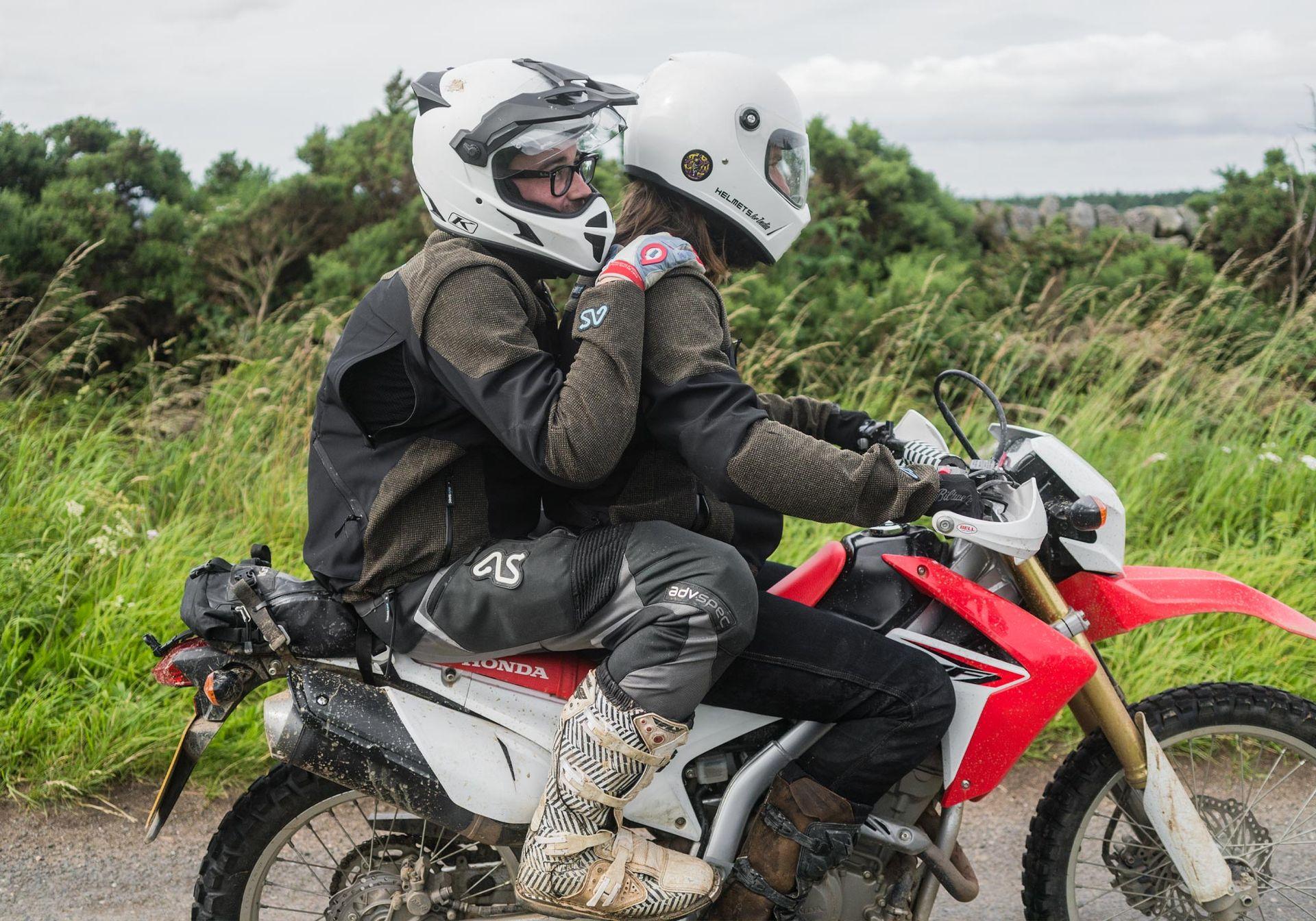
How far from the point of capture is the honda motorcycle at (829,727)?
2.36 meters

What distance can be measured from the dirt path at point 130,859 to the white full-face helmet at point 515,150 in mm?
1949

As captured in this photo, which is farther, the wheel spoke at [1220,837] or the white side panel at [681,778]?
the wheel spoke at [1220,837]

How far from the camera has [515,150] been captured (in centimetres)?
240

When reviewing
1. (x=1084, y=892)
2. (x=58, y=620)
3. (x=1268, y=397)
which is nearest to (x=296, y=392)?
(x=58, y=620)

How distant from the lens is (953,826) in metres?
2.49

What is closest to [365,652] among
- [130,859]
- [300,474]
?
[130,859]

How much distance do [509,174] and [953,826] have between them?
1603 millimetres

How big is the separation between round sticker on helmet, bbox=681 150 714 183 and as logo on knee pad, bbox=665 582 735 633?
0.87m

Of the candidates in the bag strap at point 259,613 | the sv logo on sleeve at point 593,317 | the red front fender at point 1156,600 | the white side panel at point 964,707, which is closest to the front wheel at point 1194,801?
the red front fender at point 1156,600

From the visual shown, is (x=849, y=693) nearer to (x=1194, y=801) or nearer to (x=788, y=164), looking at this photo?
(x=1194, y=801)

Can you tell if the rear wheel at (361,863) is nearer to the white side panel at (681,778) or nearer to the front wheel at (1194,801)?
the white side panel at (681,778)

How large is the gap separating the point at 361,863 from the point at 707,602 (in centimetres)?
103

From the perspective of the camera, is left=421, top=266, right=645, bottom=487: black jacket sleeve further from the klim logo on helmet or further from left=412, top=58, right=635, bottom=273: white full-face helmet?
the klim logo on helmet

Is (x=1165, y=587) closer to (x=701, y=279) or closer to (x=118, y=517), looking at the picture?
(x=701, y=279)
